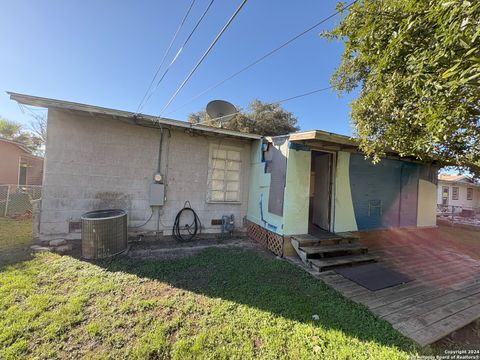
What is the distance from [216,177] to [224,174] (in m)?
0.26

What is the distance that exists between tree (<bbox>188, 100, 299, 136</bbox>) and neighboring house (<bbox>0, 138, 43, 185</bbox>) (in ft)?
32.3

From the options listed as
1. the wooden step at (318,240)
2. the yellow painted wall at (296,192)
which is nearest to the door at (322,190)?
the wooden step at (318,240)

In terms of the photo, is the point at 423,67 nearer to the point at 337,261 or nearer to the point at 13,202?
the point at 337,261

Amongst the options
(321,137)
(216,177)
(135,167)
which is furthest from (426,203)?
(135,167)

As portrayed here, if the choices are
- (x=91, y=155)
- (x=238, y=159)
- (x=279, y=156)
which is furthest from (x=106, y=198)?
(x=279, y=156)

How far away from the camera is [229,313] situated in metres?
2.45

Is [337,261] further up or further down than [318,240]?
further down

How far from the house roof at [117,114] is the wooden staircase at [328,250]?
3.07m

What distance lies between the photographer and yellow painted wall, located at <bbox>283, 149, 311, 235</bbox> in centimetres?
445

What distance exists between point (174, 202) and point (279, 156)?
120 inches

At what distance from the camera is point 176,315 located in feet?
7.82

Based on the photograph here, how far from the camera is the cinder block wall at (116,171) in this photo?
14.3 ft

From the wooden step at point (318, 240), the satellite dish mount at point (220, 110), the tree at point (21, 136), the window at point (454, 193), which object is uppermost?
the tree at point (21, 136)

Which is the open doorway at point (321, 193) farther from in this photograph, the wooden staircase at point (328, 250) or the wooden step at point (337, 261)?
the wooden step at point (337, 261)
